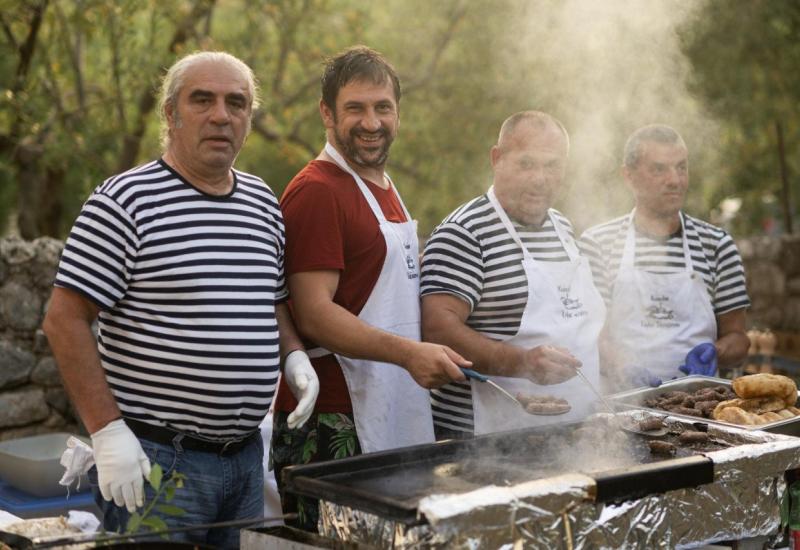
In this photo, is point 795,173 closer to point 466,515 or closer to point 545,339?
point 545,339

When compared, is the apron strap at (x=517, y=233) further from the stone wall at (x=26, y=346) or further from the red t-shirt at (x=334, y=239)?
the stone wall at (x=26, y=346)

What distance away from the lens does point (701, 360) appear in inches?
156

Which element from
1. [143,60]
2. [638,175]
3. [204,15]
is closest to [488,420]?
[638,175]

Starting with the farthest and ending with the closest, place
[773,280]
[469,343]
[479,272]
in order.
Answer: [773,280] → [479,272] → [469,343]

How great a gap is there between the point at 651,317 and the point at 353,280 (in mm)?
1511

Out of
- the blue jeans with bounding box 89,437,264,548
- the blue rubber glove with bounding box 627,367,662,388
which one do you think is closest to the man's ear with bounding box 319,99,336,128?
the blue jeans with bounding box 89,437,264,548

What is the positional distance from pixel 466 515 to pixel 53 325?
1146 millimetres

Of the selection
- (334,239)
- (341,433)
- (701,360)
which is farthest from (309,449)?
(701,360)

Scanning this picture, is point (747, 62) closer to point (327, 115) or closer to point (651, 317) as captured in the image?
point (651, 317)

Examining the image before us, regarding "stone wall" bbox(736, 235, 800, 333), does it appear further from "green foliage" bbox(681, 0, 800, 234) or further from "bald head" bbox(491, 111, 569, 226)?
"bald head" bbox(491, 111, 569, 226)

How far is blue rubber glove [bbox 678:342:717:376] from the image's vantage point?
3.95m

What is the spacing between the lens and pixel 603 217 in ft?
24.5

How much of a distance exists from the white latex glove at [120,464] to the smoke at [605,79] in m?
2.98

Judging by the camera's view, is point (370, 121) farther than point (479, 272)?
No
